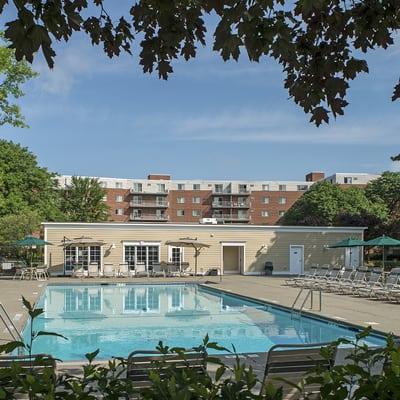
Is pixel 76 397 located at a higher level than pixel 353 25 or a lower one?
lower

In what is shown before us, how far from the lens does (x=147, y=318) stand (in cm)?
1567

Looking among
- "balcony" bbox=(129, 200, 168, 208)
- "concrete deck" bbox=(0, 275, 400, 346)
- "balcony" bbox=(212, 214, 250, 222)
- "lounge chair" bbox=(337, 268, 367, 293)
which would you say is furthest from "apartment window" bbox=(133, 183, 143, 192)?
"lounge chair" bbox=(337, 268, 367, 293)

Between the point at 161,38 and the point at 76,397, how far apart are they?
2.46 m

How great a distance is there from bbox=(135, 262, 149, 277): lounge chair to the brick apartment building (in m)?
48.9

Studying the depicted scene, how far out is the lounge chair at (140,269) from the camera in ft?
99.7

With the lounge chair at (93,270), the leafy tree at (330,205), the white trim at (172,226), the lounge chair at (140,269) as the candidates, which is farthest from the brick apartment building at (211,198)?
the lounge chair at (93,270)

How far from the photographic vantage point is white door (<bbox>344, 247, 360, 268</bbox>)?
33.7 meters

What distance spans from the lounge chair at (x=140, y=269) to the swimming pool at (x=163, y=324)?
7.75 metres

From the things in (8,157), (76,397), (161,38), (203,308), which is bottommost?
(203,308)

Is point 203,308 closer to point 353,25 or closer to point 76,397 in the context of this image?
point 353,25

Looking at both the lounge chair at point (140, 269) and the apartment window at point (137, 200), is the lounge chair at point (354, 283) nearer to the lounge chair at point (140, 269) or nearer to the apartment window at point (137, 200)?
the lounge chair at point (140, 269)

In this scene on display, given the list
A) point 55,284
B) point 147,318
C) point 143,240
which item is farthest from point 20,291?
point 143,240

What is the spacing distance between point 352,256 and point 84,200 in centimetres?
3038

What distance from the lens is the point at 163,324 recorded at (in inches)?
574
